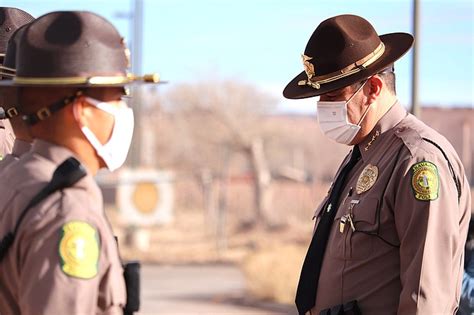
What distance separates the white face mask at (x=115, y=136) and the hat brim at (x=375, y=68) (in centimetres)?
150

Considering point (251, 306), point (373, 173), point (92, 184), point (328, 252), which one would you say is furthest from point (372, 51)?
point (251, 306)

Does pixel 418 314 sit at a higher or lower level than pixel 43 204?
lower

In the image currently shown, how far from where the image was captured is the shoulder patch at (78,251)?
3.02m

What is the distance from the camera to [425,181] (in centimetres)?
425

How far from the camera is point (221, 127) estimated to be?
37.4m

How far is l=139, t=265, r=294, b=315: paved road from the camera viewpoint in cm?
1451

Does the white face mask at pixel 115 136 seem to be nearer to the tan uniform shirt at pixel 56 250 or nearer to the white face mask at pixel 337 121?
the tan uniform shirt at pixel 56 250

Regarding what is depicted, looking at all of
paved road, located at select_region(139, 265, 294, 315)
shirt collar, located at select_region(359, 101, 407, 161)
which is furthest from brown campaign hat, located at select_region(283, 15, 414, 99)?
paved road, located at select_region(139, 265, 294, 315)

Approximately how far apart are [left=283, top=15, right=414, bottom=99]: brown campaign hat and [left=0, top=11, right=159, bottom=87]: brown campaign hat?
158 centimetres

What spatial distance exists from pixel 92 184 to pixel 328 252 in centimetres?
166

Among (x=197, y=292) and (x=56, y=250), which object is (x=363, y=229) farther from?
(x=197, y=292)

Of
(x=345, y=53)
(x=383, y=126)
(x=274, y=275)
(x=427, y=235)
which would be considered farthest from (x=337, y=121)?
(x=274, y=275)

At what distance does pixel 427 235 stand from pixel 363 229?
314 mm

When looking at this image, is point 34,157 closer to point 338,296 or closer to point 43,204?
point 43,204
